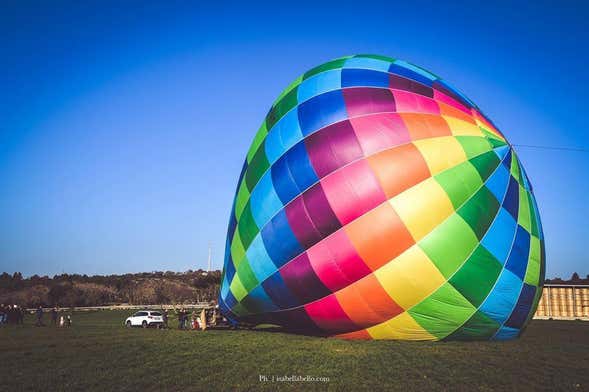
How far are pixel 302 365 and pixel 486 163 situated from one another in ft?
21.4

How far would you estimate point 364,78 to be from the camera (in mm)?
12266

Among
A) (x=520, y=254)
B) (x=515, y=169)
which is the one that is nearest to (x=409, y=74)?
(x=515, y=169)

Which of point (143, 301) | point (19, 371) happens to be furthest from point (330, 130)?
point (143, 301)

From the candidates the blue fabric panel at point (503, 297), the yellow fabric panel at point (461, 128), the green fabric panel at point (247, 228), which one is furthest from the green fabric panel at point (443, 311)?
the green fabric panel at point (247, 228)

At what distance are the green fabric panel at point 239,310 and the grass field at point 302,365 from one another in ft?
6.77

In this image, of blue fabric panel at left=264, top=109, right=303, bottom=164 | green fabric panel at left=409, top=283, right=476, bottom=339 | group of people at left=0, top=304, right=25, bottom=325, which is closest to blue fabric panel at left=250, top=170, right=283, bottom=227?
blue fabric panel at left=264, top=109, right=303, bottom=164

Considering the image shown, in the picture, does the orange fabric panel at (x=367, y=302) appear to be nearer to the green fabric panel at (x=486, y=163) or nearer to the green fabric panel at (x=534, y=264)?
the green fabric panel at (x=534, y=264)

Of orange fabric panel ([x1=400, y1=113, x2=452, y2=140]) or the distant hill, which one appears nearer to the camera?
orange fabric panel ([x1=400, y1=113, x2=452, y2=140])

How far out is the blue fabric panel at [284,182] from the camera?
1166cm

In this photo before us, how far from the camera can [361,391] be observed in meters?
6.37

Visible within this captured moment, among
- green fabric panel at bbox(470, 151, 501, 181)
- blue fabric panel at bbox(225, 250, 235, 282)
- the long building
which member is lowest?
the long building

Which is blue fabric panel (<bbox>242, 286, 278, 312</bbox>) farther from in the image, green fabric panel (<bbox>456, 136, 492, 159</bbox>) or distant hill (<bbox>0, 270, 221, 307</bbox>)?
distant hill (<bbox>0, 270, 221, 307</bbox>)

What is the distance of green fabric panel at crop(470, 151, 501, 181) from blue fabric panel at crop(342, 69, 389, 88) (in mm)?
3100

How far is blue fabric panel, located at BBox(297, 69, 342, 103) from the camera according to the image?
12547mm
